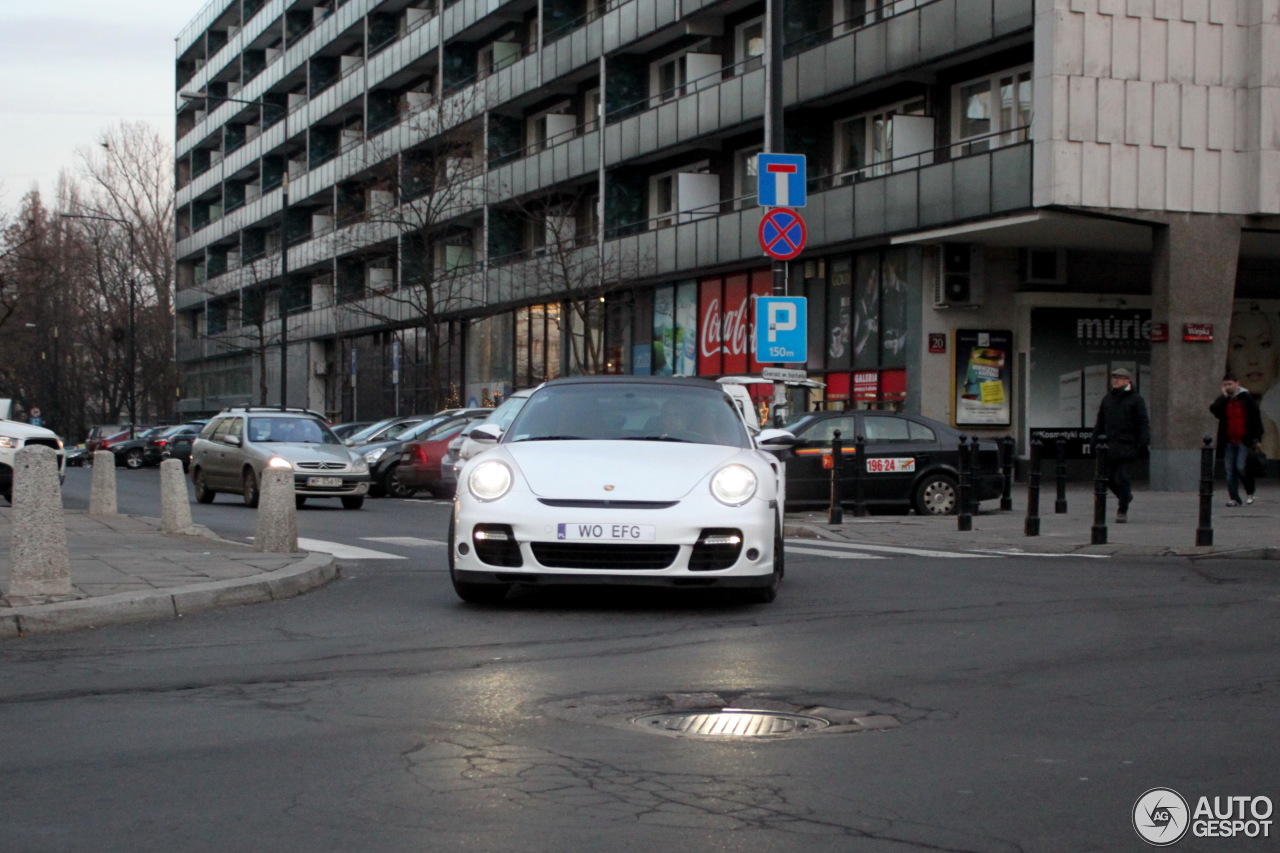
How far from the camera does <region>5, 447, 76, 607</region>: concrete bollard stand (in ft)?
31.0

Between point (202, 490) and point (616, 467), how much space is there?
58.8ft

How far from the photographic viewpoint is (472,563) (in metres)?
9.45

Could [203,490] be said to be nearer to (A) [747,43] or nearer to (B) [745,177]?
(B) [745,177]

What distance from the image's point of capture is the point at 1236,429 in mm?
21531

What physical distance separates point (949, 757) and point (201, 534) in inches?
462

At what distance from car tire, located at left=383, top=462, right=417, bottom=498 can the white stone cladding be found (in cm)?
1238

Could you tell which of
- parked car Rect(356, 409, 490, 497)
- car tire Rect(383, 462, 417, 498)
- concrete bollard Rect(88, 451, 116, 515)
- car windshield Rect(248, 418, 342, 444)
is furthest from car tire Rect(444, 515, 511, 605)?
car tire Rect(383, 462, 417, 498)

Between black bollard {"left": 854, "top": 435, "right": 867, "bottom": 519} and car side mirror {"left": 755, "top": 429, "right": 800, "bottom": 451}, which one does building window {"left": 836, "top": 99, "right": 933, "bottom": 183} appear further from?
car side mirror {"left": 755, "top": 429, "right": 800, "bottom": 451}

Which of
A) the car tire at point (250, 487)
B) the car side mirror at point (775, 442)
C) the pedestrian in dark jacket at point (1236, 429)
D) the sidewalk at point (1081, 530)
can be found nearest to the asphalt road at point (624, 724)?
the car side mirror at point (775, 442)

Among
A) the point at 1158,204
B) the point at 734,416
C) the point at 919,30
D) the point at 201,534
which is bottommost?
the point at 201,534

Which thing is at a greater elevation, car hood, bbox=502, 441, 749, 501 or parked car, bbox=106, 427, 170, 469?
car hood, bbox=502, 441, 749, 501

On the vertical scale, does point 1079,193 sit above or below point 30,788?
above

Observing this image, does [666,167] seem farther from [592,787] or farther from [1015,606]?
[592,787]

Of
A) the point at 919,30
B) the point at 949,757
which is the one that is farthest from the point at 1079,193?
the point at 949,757
